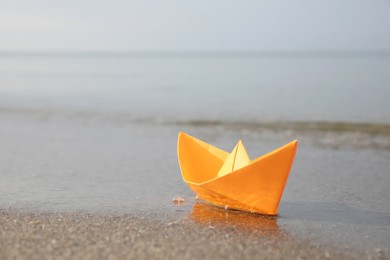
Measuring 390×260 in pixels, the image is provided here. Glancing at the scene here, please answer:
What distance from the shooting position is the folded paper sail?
5398 mm

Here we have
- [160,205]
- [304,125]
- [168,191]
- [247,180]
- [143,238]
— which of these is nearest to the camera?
[143,238]

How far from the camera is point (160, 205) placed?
20.4ft

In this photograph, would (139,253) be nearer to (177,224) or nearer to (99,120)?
(177,224)

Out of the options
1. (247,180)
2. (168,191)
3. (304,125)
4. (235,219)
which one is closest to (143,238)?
(235,219)

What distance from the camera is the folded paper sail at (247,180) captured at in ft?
17.7

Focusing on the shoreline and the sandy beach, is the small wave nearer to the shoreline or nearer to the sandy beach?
the sandy beach

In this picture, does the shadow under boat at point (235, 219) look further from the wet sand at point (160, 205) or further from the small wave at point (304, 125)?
the small wave at point (304, 125)

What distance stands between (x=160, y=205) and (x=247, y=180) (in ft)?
4.39

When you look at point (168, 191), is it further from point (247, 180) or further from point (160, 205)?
point (247, 180)

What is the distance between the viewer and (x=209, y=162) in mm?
6355

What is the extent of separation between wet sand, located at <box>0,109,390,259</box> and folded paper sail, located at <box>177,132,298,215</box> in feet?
0.55

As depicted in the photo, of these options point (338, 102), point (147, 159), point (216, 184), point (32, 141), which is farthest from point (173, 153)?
point (338, 102)

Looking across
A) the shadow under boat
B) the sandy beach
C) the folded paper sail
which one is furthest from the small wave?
the shadow under boat

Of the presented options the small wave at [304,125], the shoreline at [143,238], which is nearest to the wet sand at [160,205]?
the shoreline at [143,238]
